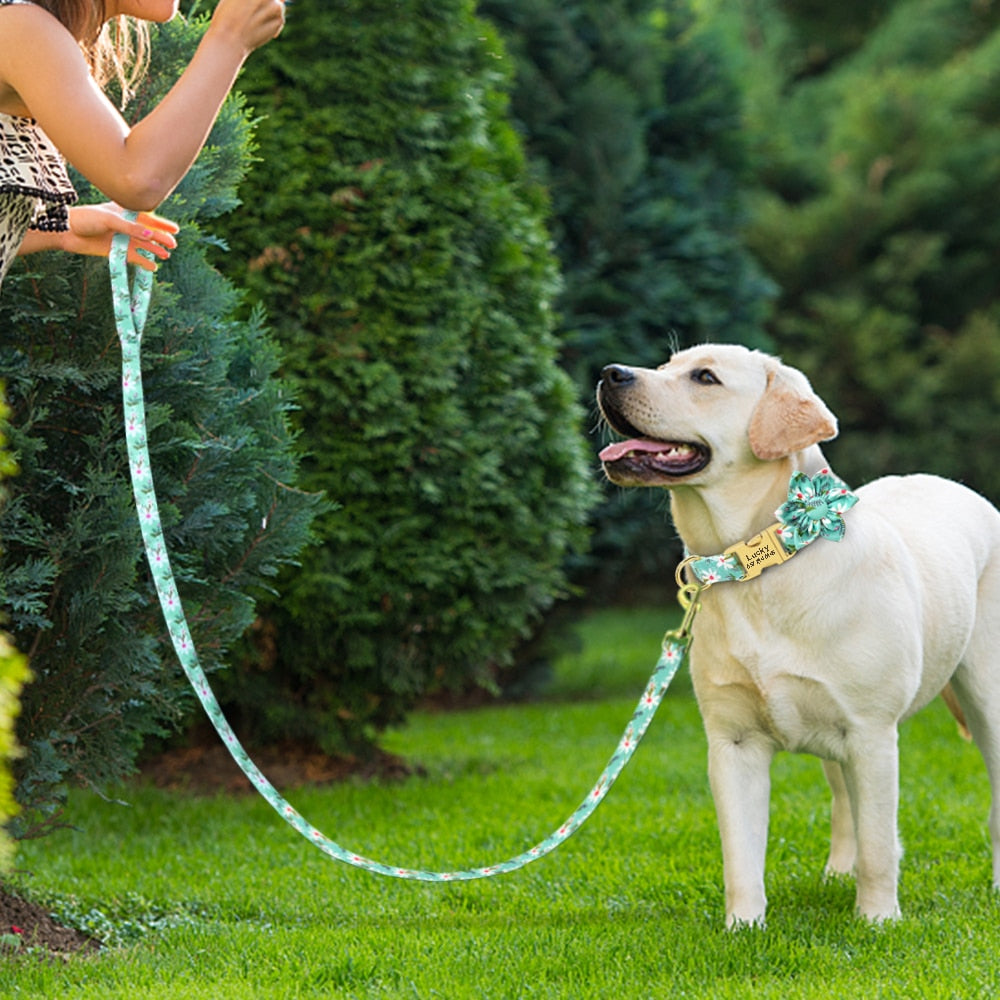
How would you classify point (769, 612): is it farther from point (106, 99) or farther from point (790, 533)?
point (106, 99)

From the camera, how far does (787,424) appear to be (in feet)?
12.1

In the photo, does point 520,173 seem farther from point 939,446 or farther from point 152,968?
point 939,446

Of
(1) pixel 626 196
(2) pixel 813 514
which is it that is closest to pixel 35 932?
(2) pixel 813 514

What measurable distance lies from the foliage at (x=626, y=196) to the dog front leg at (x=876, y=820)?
549cm

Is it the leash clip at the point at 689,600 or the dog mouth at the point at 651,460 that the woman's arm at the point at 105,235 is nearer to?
the dog mouth at the point at 651,460

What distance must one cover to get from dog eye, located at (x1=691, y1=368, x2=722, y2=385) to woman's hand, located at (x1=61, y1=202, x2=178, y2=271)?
1449 mm

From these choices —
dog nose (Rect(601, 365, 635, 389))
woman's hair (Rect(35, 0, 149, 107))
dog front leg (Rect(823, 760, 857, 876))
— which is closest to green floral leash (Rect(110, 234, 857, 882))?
woman's hair (Rect(35, 0, 149, 107))

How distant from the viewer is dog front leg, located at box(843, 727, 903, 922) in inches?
147

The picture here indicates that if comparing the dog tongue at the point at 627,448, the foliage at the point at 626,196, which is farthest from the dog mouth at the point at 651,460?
the foliage at the point at 626,196

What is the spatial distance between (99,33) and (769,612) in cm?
216

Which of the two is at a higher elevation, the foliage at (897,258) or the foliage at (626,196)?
the foliage at (626,196)

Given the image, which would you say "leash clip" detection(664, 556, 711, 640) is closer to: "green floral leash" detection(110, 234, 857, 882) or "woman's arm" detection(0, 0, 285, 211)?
"green floral leash" detection(110, 234, 857, 882)

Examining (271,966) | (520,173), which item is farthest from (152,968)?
(520,173)

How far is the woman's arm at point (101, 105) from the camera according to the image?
2.53 m
